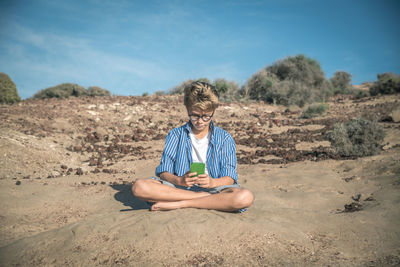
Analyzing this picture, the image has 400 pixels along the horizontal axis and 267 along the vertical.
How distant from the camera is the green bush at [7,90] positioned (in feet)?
55.0

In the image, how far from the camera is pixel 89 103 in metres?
15.6

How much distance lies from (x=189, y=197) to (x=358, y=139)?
252 inches

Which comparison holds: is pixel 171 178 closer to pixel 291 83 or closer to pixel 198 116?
pixel 198 116

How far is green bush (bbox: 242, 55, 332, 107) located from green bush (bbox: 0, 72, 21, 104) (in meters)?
17.9

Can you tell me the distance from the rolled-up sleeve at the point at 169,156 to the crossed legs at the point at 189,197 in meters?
0.25

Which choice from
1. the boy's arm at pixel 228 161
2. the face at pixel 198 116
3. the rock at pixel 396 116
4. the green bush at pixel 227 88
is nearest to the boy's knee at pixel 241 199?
the boy's arm at pixel 228 161

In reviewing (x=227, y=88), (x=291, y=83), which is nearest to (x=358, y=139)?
(x=291, y=83)

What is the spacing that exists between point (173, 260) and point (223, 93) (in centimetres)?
2345

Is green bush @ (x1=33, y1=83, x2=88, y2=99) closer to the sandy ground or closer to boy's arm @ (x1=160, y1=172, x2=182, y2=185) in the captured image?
the sandy ground

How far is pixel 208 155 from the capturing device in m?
4.02

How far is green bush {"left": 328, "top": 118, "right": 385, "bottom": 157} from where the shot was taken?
7734 mm

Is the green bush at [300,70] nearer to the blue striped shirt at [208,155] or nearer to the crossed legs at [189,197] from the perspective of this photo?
the blue striped shirt at [208,155]

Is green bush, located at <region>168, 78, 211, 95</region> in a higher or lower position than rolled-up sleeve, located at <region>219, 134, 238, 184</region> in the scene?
higher

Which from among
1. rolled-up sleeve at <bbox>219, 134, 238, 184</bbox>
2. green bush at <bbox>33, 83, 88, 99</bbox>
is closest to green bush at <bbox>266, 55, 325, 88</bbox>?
green bush at <bbox>33, 83, 88, 99</bbox>
